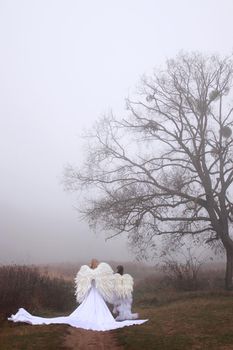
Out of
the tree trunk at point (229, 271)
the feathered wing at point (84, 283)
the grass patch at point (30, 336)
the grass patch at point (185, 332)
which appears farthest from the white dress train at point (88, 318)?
the tree trunk at point (229, 271)

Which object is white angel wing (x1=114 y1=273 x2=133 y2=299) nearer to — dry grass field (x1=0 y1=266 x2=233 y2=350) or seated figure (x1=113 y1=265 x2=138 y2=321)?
seated figure (x1=113 y1=265 x2=138 y2=321)

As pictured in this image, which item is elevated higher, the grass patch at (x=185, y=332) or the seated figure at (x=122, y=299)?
the seated figure at (x=122, y=299)

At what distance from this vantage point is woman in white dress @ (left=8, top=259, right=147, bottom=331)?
12.7 m

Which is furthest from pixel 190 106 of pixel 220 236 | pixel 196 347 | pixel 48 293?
pixel 196 347

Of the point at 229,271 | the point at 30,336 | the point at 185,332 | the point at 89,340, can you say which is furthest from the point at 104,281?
the point at 229,271

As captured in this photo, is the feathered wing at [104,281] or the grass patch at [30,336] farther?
the feathered wing at [104,281]

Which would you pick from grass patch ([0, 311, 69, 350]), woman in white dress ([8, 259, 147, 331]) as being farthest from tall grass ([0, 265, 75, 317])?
grass patch ([0, 311, 69, 350])

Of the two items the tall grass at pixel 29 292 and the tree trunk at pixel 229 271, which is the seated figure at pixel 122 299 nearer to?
the tall grass at pixel 29 292

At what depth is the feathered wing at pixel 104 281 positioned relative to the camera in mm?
14086

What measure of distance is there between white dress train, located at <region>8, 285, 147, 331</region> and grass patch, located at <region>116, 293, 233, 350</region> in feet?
2.44

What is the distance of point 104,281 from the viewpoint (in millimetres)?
14148

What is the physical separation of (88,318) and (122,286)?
238cm

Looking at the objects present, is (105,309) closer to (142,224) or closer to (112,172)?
(142,224)

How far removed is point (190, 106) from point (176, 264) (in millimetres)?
9147
